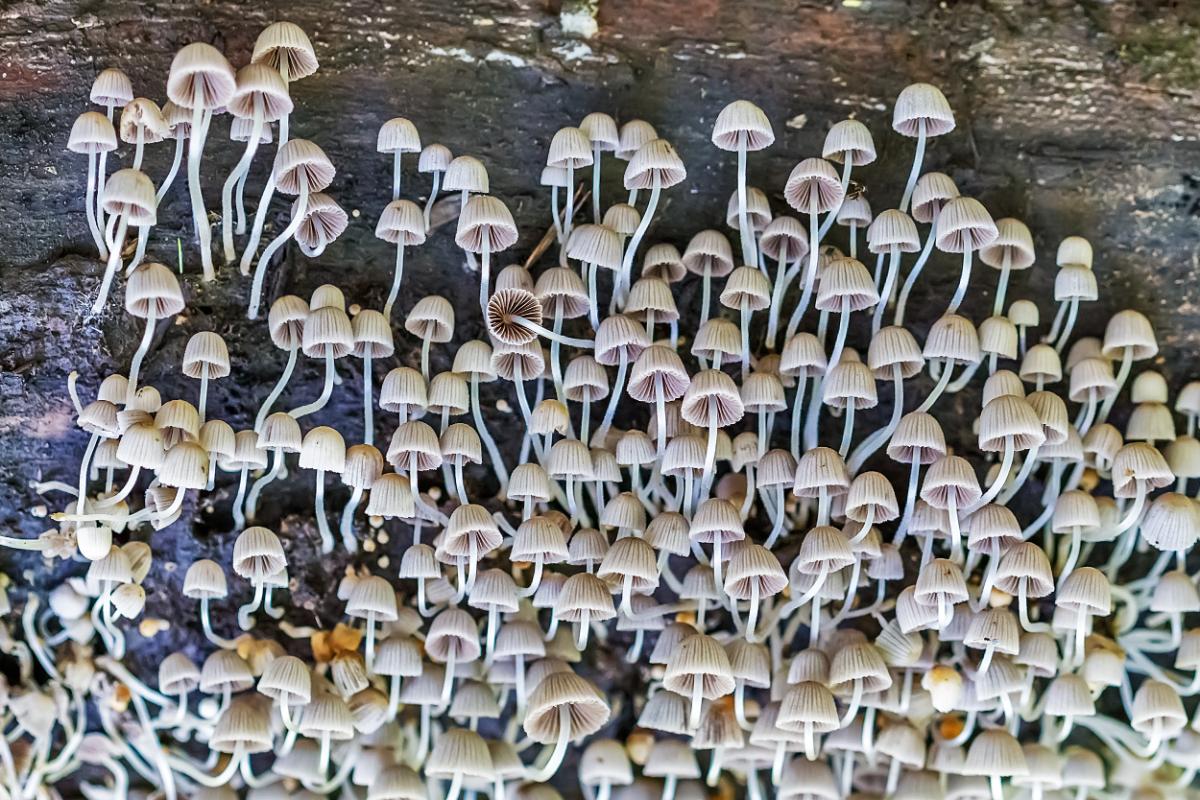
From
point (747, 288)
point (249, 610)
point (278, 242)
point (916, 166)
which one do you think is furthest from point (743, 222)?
point (249, 610)

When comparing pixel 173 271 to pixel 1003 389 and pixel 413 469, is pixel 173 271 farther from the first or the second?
pixel 1003 389

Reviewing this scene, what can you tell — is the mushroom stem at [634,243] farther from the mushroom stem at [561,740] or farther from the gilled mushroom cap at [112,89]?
the gilled mushroom cap at [112,89]

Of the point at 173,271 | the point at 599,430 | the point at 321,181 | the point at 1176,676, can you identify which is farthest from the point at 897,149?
the point at 173,271

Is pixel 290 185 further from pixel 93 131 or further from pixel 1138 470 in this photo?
pixel 1138 470

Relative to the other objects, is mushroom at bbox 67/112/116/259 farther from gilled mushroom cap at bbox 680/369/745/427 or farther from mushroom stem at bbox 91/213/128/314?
gilled mushroom cap at bbox 680/369/745/427

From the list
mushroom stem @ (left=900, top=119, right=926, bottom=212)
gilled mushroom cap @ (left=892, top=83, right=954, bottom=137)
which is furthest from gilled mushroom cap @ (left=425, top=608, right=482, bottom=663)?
gilled mushroom cap @ (left=892, top=83, right=954, bottom=137)

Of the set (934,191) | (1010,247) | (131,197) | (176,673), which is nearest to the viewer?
(131,197)
